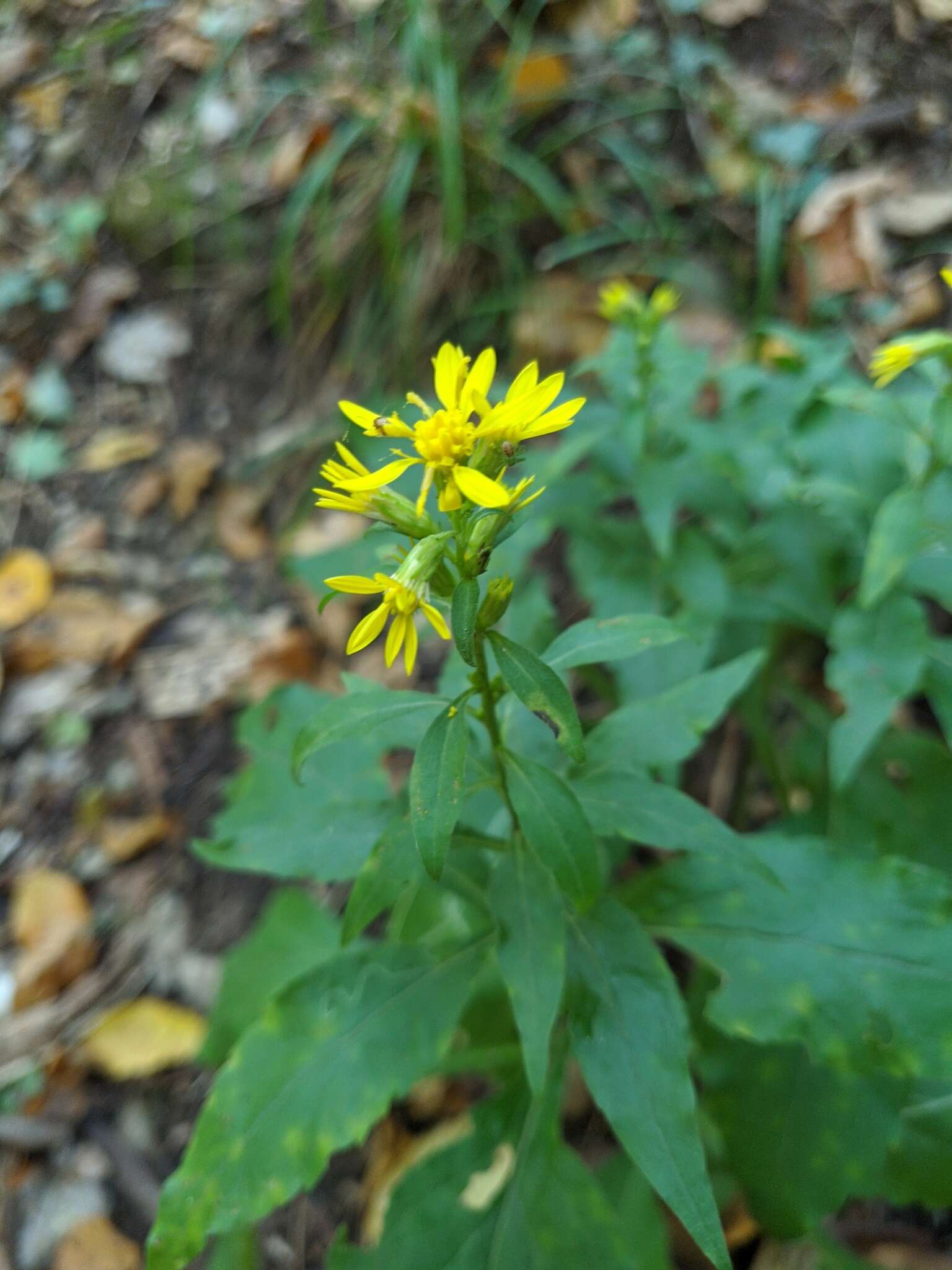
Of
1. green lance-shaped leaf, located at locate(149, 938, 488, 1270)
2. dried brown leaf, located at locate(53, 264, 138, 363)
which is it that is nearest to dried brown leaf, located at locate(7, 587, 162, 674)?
dried brown leaf, located at locate(53, 264, 138, 363)

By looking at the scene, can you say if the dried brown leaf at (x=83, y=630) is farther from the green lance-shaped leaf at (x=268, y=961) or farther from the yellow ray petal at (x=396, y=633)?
the yellow ray petal at (x=396, y=633)

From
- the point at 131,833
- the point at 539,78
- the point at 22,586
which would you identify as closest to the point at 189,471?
the point at 22,586

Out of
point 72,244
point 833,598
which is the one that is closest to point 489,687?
point 833,598

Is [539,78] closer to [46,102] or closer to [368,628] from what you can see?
[46,102]

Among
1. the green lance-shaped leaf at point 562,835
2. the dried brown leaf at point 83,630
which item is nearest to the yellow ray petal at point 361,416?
the green lance-shaped leaf at point 562,835

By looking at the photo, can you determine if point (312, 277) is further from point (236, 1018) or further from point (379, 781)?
point (236, 1018)

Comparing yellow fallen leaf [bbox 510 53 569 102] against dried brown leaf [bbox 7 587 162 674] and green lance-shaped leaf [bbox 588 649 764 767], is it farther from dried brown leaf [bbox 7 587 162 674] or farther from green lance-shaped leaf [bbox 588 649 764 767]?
green lance-shaped leaf [bbox 588 649 764 767]
